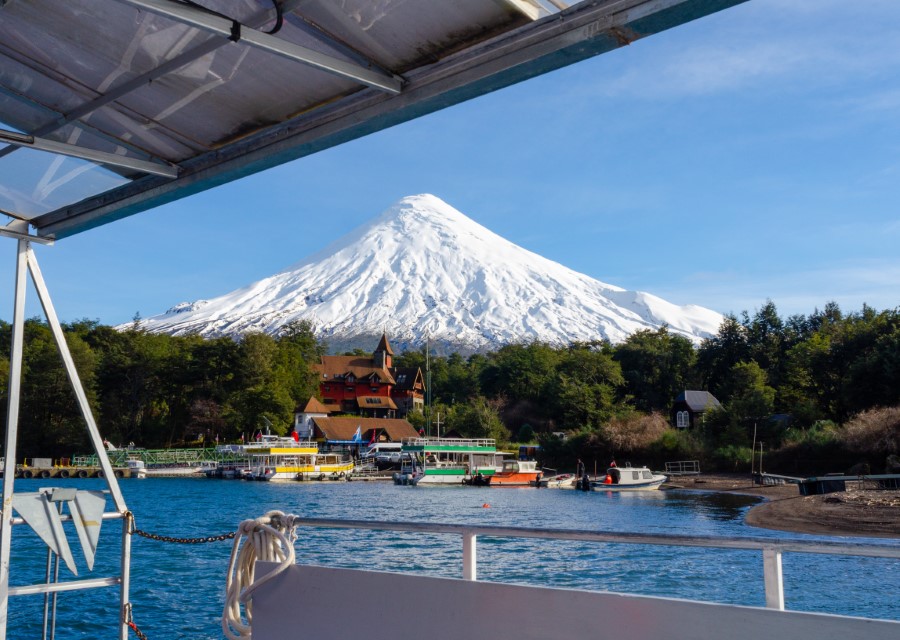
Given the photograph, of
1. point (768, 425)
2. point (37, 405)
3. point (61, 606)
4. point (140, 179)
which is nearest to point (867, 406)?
point (768, 425)

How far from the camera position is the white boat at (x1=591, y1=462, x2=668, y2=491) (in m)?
50.4

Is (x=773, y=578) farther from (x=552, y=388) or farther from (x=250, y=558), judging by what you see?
(x=552, y=388)

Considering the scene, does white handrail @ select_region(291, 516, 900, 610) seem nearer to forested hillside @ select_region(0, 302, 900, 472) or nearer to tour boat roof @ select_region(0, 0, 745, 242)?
tour boat roof @ select_region(0, 0, 745, 242)

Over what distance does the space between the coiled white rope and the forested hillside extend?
52.8 meters

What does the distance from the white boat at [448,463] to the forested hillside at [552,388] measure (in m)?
8.20

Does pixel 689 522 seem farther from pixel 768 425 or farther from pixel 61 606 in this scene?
pixel 768 425

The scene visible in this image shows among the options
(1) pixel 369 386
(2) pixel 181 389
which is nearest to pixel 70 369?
(2) pixel 181 389

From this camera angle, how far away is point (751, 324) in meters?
74.8

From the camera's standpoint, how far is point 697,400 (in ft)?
219

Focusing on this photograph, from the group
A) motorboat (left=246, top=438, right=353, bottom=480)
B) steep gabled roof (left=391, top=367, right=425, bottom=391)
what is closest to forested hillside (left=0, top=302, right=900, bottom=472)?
motorboat (left=246, top=438, right=353, bottom=480)

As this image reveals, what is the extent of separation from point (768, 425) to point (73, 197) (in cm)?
5574

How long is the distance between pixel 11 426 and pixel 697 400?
6654 centimetres

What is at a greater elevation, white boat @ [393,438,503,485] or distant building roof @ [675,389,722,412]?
distant building roof @ [675,389,722,412]

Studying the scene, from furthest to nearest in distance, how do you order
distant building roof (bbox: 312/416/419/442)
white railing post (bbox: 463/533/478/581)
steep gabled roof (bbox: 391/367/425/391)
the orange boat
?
steep gabled roof (bbox: 391/367/425/391), distant building roof (bbox: 312/416/419/442), the orange boat, white railing post (bbox: 463/533/478/581)
